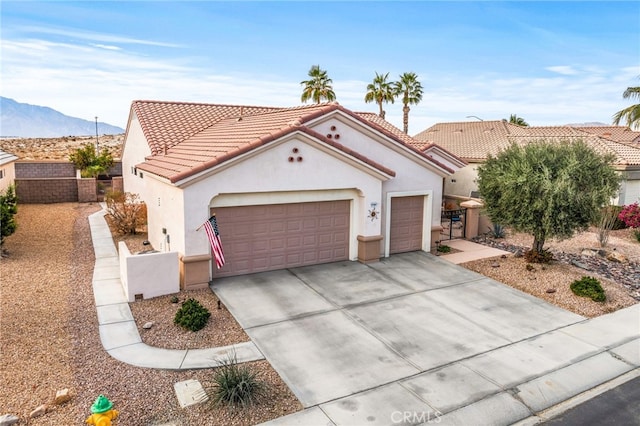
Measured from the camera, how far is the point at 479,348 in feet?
31.4

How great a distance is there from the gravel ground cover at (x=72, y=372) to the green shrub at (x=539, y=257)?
11.3 metres

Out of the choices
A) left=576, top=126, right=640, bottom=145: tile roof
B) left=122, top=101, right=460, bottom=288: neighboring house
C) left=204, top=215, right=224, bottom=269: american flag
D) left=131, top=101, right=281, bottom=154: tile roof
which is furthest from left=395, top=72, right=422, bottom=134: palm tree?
left=204, top=215, right=224, bottom=269: american flag

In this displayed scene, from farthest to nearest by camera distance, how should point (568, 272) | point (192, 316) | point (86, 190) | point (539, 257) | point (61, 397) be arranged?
point (86, 190) → point (539, 257) → point (568, 272) → point (192, 316) → point (61, 397)

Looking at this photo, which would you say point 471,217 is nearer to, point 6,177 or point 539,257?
point 539,257

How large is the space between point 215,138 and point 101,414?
1114 cm

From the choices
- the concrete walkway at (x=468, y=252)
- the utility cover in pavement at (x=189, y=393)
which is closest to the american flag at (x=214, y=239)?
the utility cover in pavement at (x=189, y=393)

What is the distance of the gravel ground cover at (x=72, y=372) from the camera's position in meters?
6.93

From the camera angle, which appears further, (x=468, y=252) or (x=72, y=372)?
(x=468, y=252)

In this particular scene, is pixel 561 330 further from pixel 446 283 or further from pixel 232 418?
pixel 232 418

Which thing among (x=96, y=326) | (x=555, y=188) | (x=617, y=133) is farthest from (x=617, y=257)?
(x=617, y=133)

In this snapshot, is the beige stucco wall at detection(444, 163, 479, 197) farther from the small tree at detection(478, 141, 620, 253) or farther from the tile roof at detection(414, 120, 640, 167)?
the small tree at detection(478, 141, 620, 253)

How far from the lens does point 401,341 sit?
9.77m

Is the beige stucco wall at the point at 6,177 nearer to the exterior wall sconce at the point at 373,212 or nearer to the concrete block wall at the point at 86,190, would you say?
the concrete block wall at the point at 86,190

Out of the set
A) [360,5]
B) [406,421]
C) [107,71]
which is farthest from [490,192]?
[107,71]
